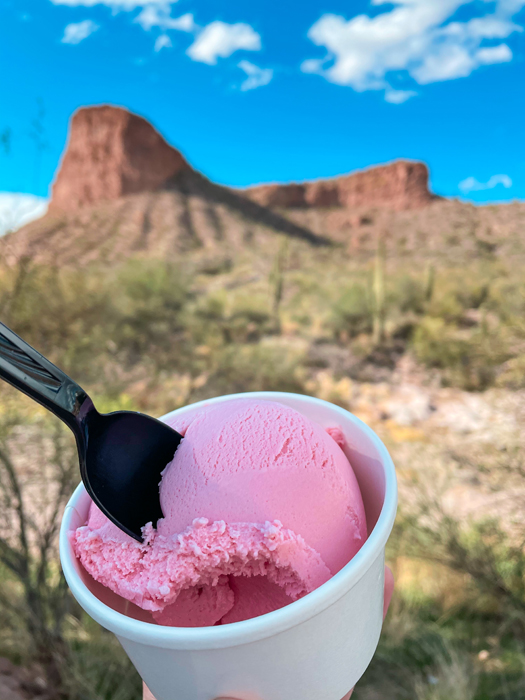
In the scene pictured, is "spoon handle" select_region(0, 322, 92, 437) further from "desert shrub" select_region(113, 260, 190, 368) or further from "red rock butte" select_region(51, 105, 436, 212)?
"red rock butte" select_region(51, 105, 436, 212)

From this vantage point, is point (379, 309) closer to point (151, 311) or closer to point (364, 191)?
point (151, 311)

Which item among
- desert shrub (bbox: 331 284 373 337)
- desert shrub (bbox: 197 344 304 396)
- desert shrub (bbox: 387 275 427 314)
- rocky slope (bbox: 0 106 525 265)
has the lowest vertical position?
Answer: desert shrub (bbox: 197 344 304 396)

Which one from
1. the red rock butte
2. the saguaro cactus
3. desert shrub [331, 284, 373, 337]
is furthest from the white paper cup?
the red rock butte

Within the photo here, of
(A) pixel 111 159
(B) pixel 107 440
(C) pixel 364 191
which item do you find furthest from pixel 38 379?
(C) pixel 364 191

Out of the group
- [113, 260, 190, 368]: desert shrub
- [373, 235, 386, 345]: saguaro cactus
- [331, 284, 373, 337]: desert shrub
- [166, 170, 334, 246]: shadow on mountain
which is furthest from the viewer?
[166, 170, 334, 246]: shadow on mountain

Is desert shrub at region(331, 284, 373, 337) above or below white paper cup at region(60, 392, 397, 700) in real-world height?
above

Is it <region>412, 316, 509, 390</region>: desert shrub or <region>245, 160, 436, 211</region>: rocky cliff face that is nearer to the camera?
<region>412, 316, 509, 390</region>: desert shrub

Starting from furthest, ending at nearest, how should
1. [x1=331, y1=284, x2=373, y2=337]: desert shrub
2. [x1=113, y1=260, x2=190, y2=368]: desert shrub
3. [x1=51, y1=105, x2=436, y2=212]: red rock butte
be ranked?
[x1=51, y1=105, x2=436, y2=212]: red rock butte → [x1=331, y1=284, x2=373, y2=337]: desert shrub → [x1=113, y1=260, x2=190, y2=368]: desert shrub
